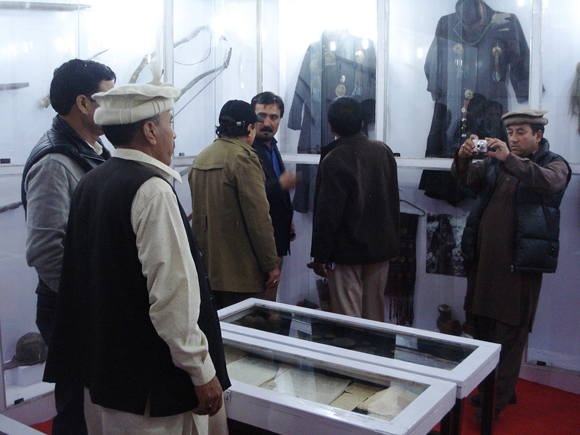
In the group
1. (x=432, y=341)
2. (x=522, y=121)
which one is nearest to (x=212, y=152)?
(x=432, y=341)

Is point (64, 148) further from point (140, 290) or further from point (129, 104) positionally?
point (140, 290)

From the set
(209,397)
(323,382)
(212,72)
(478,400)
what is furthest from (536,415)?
(212,72)

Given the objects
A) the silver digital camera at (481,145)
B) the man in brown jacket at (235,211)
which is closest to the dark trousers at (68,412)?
the man in brown jacket at (235,211)

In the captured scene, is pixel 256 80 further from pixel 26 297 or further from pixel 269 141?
pixel 26 297

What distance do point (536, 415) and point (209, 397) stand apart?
235 cm

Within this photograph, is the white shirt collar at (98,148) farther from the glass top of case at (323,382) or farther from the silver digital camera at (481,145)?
the silver digital camera at (481,145)

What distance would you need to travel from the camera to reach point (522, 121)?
2826 millimetres

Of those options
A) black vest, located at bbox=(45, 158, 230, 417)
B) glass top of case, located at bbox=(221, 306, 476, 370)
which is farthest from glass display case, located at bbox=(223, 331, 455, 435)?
black vest, located at bbox=(45, 158, 230, 417)

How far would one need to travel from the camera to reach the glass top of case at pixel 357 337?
1839 millimetres

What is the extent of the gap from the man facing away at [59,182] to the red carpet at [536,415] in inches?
48.5

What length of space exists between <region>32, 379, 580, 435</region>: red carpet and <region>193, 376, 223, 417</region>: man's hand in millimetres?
1784

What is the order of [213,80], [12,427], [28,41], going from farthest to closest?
[213,80] → [28,41] → [12,427]

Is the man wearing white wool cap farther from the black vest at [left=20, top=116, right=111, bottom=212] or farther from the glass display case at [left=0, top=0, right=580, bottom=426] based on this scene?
Answer: the glass display case at [left=0, top=0, right=580, bottom=426]

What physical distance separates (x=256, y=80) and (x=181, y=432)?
3475 millimetres
